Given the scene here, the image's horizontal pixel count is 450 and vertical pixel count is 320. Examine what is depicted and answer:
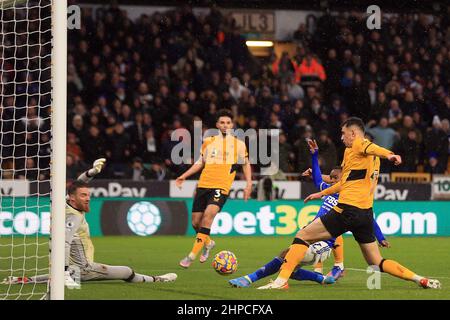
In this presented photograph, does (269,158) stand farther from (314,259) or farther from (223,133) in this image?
(314,259)

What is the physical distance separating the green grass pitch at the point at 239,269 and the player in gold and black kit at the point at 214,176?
1.66 ft

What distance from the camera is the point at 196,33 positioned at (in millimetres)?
23594

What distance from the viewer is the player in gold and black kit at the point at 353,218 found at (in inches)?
366

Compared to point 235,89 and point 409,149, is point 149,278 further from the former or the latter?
point 235,89

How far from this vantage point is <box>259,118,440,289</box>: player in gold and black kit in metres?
9.30

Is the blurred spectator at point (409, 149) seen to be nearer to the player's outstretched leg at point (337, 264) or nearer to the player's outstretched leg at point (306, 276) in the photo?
the player's outstretched leg at point (337, 264)

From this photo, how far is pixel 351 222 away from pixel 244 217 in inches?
400

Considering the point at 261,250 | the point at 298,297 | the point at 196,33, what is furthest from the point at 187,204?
the point at 298,297

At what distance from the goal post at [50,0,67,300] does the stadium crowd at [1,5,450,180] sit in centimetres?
1124

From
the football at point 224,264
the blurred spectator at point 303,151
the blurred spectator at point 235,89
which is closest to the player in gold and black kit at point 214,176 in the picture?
the football at point 224,264

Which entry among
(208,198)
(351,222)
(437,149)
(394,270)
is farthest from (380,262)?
(437,149)

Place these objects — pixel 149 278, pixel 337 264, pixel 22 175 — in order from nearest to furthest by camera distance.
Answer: pixel 149 278
pixel 337 264
pixel 22 175

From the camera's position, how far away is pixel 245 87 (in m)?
23.2

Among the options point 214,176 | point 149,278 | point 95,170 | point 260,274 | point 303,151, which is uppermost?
point 303,151
